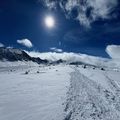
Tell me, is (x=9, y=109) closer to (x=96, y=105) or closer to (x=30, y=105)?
(x=30, y=105)

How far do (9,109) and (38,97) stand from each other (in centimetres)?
257

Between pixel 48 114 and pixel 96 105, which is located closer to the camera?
pixel 48 114

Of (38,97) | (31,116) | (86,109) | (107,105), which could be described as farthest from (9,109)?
(107,105)

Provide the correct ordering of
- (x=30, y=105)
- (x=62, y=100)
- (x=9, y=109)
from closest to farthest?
(x=9, y=109), (x=30, y=105), (x=62, y=100)

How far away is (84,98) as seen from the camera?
9.79m

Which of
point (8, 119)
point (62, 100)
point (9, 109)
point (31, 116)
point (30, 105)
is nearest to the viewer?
point (8, 119)

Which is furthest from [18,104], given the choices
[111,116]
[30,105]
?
[111,116]

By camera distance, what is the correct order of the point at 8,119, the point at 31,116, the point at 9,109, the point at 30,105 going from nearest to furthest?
1. the point at 8,119
2. the point at 31,116
3. the point at 9,109
4. the point at 30,105

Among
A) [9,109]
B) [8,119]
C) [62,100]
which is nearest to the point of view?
[8,119]

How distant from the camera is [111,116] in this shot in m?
7.16

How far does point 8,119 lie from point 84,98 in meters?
4.80

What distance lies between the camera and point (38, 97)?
32.9 ft

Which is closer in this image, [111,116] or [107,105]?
[111,116]

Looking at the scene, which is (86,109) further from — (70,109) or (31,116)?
(31,116)
